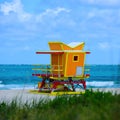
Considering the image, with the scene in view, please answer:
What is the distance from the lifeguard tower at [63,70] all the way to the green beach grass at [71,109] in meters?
9.95

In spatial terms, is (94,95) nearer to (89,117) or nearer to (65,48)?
(89,117)

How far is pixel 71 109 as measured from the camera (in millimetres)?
9438

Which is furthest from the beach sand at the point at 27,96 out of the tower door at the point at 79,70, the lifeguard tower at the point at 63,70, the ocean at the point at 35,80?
the tower door at the point at 79,70

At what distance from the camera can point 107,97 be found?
11406 millimetres

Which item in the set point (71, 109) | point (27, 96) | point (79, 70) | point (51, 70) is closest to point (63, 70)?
point (51, 70)

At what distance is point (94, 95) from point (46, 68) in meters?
11.0

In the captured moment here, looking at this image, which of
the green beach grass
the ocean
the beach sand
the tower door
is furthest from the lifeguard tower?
the green beach grass

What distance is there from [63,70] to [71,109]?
516 inches

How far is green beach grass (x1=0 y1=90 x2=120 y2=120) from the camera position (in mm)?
8164

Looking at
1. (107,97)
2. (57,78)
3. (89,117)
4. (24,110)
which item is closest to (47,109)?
(24,110)

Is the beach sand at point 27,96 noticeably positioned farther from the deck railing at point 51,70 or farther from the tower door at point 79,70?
the tower door at point 79,70

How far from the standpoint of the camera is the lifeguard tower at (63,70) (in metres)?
22.4

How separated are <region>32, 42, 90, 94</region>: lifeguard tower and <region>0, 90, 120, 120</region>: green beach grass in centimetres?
995

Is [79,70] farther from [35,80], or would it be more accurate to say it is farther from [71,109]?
[35,80]
